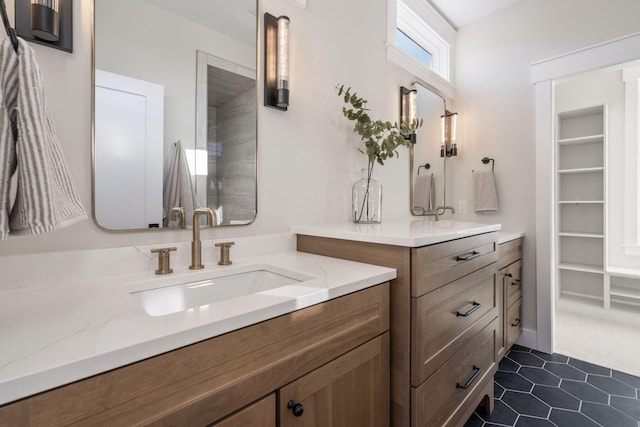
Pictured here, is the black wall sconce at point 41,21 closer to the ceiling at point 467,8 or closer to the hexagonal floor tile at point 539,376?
the ceiling at point 467,8

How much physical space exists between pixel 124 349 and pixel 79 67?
893 millimetres

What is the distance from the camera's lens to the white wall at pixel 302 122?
900 millimetres

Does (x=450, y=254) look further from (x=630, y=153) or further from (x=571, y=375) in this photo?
(x=630, y=153)

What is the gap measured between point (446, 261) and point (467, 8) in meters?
2.46

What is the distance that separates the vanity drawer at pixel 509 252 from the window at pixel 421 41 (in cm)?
140

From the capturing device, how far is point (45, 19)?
821 millimetres

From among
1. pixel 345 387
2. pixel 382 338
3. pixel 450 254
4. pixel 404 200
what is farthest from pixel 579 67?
pixel 345 387

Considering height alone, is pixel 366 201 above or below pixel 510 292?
above

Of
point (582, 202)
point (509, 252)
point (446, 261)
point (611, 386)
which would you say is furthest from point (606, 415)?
point (582, 202)

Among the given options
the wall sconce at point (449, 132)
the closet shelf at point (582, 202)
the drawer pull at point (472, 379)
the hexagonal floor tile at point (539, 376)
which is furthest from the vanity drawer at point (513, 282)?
the closet shelf at point (582, 202)

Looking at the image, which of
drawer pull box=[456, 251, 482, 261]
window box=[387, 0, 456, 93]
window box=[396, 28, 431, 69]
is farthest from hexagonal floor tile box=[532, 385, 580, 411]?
window box=[396, 28, 431, 69]

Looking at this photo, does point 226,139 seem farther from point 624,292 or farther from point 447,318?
point 624,292

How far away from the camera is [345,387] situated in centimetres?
87

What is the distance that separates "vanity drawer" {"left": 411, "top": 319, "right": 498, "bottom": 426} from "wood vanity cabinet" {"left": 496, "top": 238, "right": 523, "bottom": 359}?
0.43 meters
